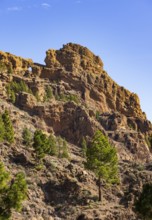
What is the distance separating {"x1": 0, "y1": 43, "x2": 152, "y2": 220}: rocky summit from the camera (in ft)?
204

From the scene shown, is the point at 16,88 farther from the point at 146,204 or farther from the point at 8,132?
the point at 146,204

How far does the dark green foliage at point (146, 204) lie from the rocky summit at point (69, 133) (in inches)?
139

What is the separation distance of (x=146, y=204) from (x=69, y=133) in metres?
82.6

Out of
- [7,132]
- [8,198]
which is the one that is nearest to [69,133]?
[7,132]

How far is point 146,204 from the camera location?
152 feet

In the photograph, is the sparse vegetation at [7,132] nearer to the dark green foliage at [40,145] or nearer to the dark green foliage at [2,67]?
the dark green foliage at [40,145]

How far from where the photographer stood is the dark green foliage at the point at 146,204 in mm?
46150

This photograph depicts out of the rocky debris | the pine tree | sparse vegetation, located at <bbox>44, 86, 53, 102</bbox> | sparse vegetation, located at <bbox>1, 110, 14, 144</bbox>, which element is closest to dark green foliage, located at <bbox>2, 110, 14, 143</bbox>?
sparse vegetation, located at <bbox>1, 110, 14, 144</bbox>

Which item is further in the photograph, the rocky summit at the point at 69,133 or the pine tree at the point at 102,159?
the pine tree at the point at 102,159

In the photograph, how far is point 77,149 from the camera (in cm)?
11706

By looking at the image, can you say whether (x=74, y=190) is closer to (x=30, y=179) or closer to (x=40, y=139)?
(x=30, y=179)

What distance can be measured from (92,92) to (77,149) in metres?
57.8

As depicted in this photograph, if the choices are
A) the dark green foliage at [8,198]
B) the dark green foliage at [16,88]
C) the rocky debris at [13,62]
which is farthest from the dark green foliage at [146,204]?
the rocky debris at [13,62]

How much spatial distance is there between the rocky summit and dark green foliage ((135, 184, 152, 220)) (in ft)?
11.6
